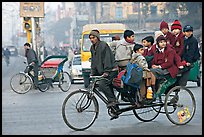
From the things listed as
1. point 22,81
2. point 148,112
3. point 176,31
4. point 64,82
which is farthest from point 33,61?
point 148,112

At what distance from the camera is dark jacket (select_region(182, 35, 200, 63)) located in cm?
968

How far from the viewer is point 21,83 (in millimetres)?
16266

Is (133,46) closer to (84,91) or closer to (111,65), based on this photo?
(111,65)

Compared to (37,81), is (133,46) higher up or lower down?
higher up

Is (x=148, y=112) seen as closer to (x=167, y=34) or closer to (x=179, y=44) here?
(x=179, y=44)

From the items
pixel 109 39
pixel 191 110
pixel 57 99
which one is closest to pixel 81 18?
pixel 109 39

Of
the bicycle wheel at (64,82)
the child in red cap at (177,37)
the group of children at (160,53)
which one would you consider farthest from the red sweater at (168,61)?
the bicycle wheel at (64,82)

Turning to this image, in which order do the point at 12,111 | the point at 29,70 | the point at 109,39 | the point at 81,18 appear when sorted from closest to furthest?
1. the point at 12,111
2. the point at 29,70
3. the point at 109,39
4. the point at 81,18

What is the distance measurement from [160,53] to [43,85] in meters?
8.75

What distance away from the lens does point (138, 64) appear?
8422 millimetres

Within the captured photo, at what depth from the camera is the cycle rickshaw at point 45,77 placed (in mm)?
16266

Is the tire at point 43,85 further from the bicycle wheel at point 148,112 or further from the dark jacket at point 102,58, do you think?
the dark jacket at point 102,58

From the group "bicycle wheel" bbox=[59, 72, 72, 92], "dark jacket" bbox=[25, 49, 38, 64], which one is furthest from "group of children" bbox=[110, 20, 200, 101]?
"bicycle wheel" bbox=[59, 72, 72, 92]

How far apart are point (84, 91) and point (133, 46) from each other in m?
1.49
